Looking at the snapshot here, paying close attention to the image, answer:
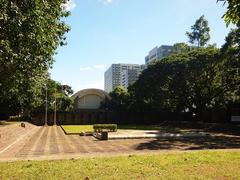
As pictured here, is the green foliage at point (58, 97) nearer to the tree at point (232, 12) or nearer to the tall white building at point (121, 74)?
the tall white building at point (121, 74)

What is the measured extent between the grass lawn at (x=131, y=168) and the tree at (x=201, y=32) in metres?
44.0

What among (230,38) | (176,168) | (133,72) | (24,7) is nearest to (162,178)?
(176,168)

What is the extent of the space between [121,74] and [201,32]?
203 feet

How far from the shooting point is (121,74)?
378ft

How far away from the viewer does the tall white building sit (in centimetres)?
10738

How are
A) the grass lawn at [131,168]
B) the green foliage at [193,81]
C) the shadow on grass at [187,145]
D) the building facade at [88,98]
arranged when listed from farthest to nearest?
1. the building facade at [88,98]
2. the green foliage at [193,81]
3. the shadow on grass at [187,145]
4. the grass lawn at [131,168]

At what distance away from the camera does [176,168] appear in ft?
33.9

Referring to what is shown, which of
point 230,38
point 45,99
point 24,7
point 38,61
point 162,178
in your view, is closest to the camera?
point 162,178

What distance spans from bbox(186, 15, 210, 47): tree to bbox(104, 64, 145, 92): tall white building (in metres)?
51.6

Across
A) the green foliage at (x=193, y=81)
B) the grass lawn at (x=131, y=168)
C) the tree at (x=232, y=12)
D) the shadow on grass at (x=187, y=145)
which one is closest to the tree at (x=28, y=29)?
the grass lawn at (x=131, y=168)

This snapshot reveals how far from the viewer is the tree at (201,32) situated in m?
54.1

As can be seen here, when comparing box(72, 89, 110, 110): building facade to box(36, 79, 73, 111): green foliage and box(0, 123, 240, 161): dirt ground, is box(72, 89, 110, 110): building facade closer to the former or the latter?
box(36, 79, 73, 111): green foliage

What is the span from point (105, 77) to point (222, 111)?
292 feet

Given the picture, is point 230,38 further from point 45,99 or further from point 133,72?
point 133,72
